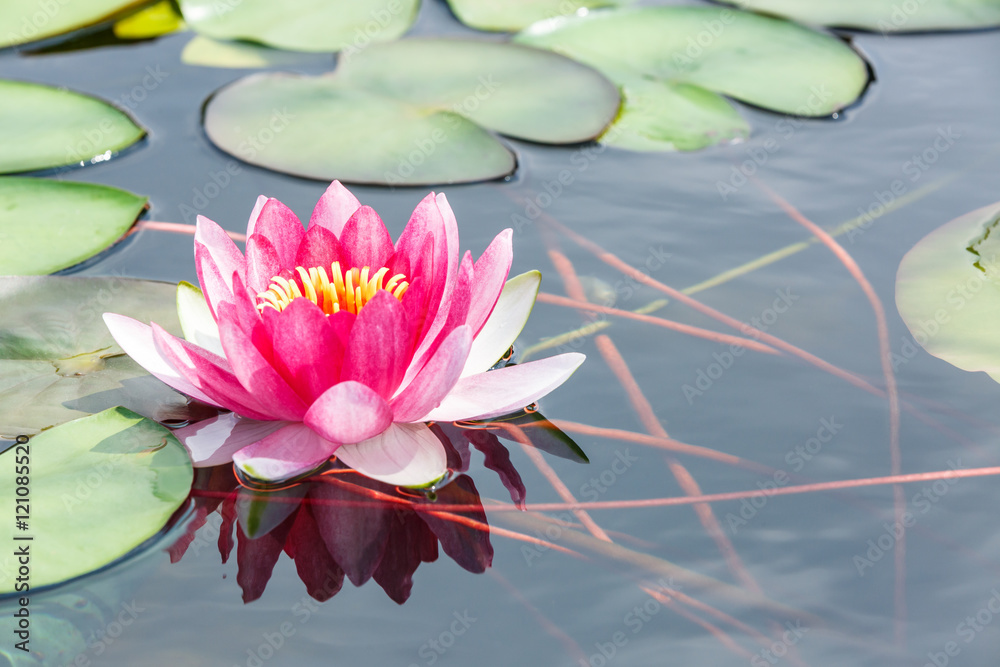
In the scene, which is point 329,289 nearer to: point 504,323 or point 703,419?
point 504,323

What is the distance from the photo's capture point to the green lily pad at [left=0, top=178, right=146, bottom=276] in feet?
7.22

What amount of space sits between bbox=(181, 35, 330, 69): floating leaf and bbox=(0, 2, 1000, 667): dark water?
0.10m

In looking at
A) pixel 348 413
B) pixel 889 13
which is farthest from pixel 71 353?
pixel 889 13

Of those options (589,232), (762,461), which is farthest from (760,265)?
(762,461)

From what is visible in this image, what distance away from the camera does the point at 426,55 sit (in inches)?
130

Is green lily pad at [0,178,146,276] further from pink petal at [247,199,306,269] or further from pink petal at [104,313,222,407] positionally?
pink petal at [247,199,306,269]

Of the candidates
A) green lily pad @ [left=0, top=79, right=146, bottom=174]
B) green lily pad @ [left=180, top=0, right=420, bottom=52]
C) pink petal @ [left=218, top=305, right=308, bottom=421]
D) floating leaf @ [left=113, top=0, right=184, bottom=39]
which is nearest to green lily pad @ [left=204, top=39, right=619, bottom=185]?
green lily pad @ [left=180, top=0, right=420, bottom=52]

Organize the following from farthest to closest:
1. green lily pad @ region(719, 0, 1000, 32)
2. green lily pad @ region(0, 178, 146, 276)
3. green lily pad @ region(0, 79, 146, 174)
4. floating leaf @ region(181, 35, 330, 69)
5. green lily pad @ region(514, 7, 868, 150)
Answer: green lily pad @ region(719, 0, 1000, 32)
floating leaf @ region(181, 35, 330, 69)
green lily pad @ region(514, 7, 868, 150)
green lily pad @ region(0, 79, 146, 174)
green lily pad @ region(0, 178, 146, 276)

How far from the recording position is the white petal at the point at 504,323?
187cm

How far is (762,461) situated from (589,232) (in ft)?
3.29

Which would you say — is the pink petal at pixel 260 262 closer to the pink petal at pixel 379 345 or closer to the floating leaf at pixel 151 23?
the pink petal at pixel 379 345

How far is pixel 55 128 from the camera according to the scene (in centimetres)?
274

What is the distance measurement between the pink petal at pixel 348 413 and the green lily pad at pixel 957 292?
1.43m

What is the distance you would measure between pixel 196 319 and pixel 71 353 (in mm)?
343
